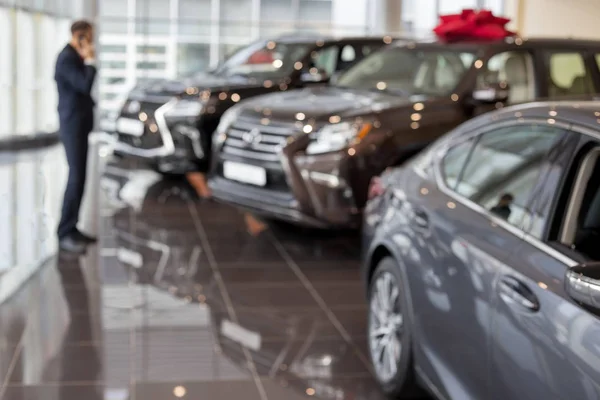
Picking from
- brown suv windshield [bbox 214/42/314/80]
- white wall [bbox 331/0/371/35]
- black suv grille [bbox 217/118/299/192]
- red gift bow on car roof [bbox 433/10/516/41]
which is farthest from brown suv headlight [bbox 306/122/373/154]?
white wall [bbox 331/0/371/35]

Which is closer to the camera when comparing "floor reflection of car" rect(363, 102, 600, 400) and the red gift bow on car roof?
"floor reflection of car" rect(363, 102, 600, 400)

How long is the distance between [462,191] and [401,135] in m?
3.19

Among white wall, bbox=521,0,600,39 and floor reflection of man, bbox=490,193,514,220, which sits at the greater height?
white wall, bbox=521,0,600,39

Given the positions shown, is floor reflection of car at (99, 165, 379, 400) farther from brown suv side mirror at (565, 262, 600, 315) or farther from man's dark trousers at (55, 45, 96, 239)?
brown suv side mirror at (565, 262, 600, 315)

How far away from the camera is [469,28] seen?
862 centimetres

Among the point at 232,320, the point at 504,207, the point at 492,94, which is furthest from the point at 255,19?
the point at 504,207

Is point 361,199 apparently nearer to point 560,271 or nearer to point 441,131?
point 441,131

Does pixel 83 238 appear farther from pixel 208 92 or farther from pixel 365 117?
pixel 208 92

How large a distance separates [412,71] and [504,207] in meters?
4.66

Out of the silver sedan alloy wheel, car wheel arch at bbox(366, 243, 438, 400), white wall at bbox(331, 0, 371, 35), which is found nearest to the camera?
car wheel arch at bbox(366, 243, 438, 400)

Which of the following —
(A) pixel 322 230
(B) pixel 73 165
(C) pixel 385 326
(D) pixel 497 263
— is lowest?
(A) pixel 322 230

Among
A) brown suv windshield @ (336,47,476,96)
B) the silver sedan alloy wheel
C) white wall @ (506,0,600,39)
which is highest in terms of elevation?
white wall @ (506,0,600,39)

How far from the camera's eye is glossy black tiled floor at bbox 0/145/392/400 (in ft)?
15.5

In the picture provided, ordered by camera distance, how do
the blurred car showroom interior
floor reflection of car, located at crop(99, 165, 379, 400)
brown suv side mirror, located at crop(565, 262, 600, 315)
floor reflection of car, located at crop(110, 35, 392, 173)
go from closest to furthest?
brown suv side mirror, located at crop(565, 262, 600, 315)
the blurred car showroom interior
floor reflection of car, located at crop(99, 165, 379, 400)
floor reflection of car, located at crop(110, 35, 392, 173)
